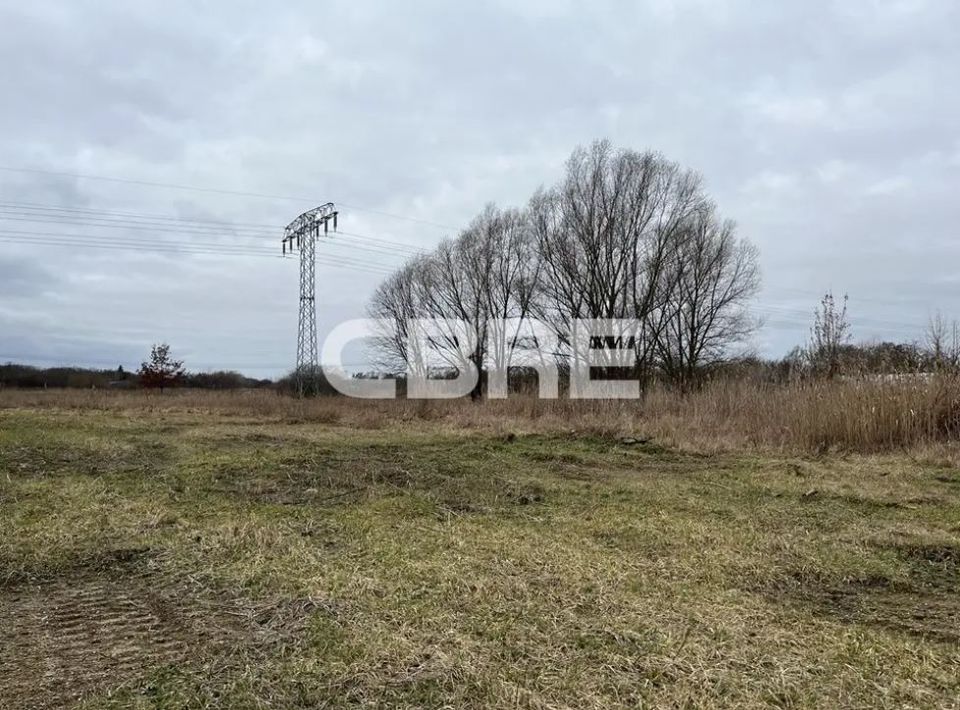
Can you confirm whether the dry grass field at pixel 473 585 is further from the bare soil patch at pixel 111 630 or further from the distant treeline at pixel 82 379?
the distant treeline at pixel 82 379

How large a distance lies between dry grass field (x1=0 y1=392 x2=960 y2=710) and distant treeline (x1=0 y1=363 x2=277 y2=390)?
126ft

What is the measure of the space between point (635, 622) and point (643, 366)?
81.1ft

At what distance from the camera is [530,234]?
100 feet

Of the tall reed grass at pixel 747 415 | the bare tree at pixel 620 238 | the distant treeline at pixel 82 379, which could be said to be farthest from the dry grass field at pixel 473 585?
the distant treeline at pixel 82 379

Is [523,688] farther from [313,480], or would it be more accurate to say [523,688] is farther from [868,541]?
[313,480]

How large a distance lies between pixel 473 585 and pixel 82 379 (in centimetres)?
5047

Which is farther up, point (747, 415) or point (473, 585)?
point (747, 415)

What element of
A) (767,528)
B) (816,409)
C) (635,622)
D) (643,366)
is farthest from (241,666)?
(643,366)

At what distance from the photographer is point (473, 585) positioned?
2586 millimetres

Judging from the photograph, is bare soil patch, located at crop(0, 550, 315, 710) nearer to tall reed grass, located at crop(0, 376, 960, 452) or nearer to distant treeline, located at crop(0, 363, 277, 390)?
tall reed grass, located at crop(0, 376, 960, 452)

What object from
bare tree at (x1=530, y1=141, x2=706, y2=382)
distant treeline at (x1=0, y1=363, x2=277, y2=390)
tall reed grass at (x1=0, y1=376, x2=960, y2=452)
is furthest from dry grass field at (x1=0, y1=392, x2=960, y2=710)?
distant treeline at (x1=0, y1=363, x2=277, y2=390)

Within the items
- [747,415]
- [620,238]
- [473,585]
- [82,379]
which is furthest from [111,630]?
[82,379]

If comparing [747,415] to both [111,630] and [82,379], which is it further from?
[82,379]

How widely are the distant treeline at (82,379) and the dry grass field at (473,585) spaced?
38544 millimetres
